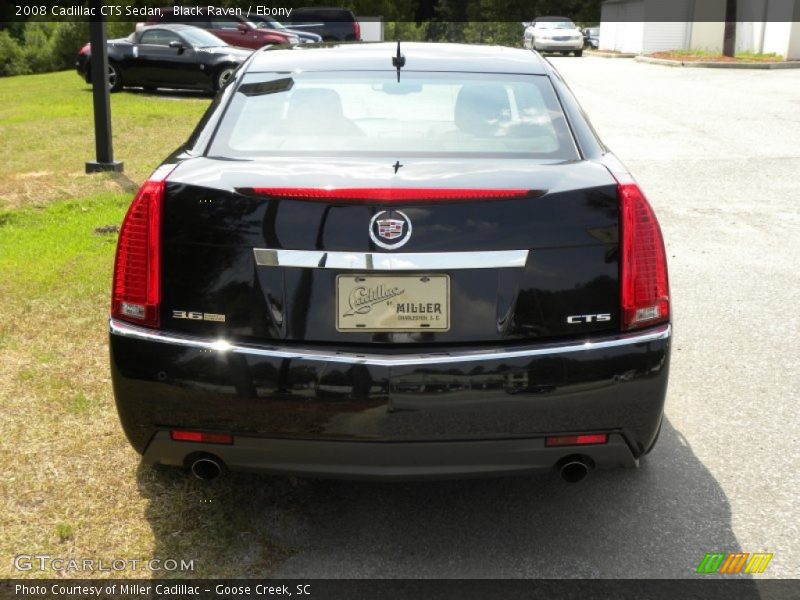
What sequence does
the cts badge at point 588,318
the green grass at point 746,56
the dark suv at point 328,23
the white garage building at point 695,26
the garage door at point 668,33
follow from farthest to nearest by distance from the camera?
the garage door at point 668,33, the dark suv at point 328,23, the white garage building at point 695,26, the green grass at point 746,56, the cts badge at point 588,318

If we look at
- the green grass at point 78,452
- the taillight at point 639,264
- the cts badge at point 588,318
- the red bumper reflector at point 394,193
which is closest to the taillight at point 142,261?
the red bumper reflector at point 394,193

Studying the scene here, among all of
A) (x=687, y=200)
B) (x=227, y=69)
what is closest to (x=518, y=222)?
(x=687, y=200)

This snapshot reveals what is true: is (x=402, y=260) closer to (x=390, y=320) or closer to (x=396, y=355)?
(x=390, y=320)

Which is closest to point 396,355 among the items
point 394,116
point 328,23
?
point 394,116

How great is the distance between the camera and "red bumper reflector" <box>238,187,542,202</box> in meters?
3.16

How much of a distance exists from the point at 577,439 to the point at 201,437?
1215 mm

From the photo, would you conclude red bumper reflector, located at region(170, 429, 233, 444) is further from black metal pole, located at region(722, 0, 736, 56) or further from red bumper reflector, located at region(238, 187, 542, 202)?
black metal pole, located at region(722, 0, 736, 56)

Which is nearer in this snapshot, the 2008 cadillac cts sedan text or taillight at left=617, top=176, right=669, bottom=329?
the 2008 cadillac cts sedan text

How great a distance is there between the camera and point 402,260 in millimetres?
3111

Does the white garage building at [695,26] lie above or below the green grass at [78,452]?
above

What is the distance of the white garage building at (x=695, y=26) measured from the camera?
3112cm

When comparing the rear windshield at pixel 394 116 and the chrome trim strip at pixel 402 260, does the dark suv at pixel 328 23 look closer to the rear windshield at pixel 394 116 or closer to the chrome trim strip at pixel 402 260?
the rear windshield at pixel 394 116

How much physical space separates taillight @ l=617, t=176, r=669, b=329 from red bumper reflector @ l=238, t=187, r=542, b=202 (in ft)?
1.05

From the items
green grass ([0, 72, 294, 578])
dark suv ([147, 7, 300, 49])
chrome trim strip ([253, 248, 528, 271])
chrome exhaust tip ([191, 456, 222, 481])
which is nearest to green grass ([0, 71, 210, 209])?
green grass ([0, 72, 294, 578])
